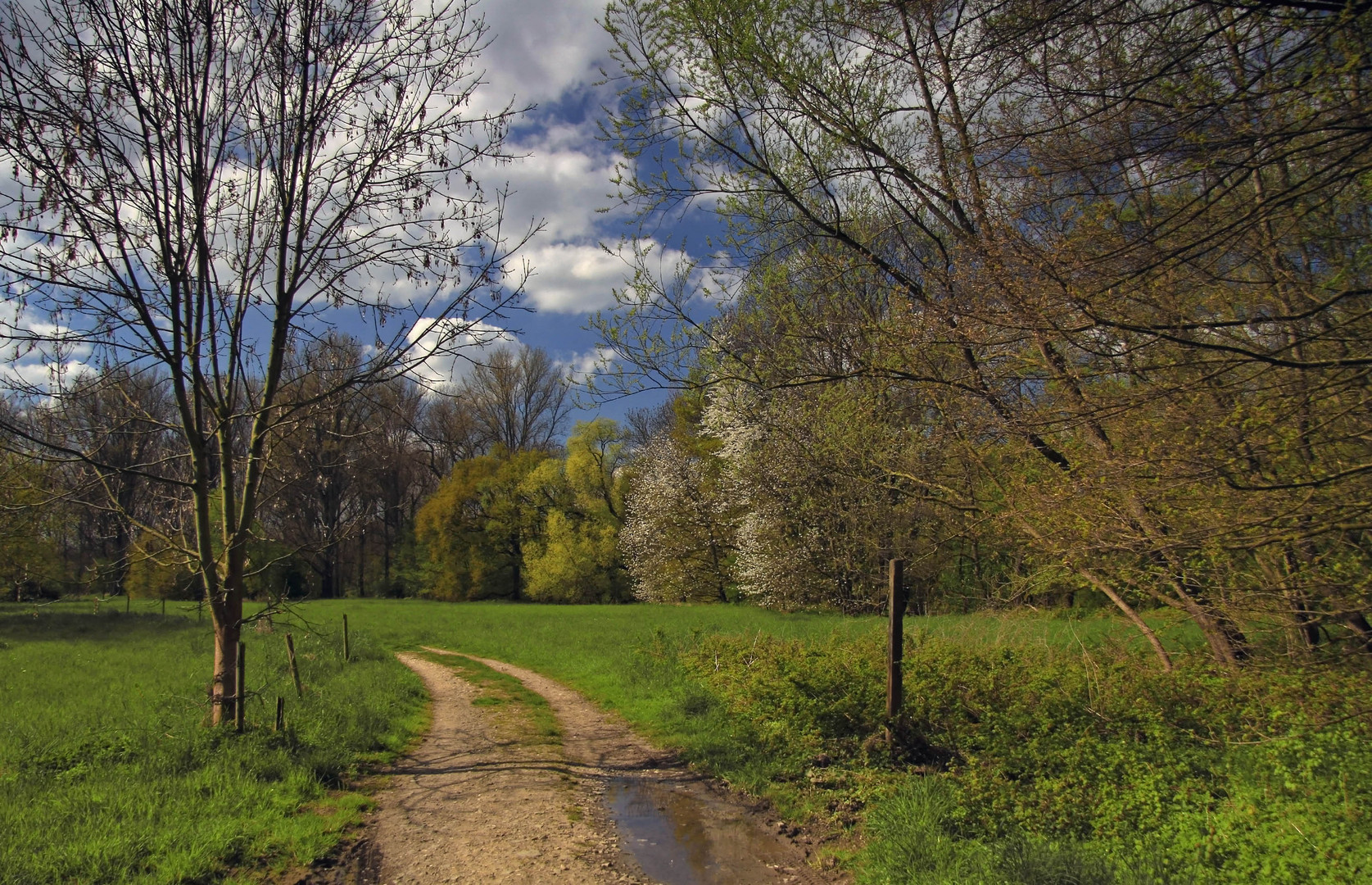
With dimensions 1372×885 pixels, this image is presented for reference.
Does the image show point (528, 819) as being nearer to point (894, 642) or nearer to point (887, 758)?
point (887, 758)

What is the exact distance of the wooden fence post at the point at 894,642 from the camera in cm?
717

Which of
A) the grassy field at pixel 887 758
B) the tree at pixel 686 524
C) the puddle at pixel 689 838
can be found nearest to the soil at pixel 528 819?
the puddle at pixel 689 838

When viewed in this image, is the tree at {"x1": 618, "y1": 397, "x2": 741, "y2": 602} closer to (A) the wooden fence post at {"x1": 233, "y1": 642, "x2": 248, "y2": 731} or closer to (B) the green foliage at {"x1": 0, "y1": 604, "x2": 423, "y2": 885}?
(B) the green foliage at {"x1": 0, "y1": 604, "x2": 423, "y2": 885}

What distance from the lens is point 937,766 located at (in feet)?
22.3

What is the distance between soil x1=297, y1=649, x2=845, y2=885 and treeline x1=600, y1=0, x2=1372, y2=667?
3.56 m

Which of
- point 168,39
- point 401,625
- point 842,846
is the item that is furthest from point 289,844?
point 401,625

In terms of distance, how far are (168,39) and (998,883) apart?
8.61 metres

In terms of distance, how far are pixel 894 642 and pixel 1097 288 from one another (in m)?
3.93

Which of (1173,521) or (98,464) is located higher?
(98,464)

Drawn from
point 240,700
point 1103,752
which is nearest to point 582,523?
point 240,700

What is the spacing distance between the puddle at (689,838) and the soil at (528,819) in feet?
0.06

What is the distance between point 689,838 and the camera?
5.88 m

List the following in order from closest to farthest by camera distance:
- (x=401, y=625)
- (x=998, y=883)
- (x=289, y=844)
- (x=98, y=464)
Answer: (x=998, y=883) < (x=289, y=844) < (x=98, y=464) < (x=401, y=625)

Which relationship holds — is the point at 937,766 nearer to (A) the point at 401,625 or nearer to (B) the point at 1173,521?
(B) the point at 1173,521
